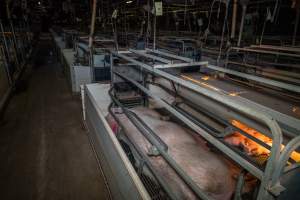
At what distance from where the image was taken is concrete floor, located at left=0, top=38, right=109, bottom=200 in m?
2.66

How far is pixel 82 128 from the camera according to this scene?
4.14m

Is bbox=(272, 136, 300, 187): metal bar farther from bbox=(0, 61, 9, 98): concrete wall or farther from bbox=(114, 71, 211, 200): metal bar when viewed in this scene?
bbox=(0, 61, 9, 98): concrete wall

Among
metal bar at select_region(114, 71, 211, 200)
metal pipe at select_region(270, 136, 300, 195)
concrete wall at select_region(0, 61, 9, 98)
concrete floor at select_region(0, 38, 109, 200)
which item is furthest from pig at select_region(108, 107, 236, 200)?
concrete wall at select_region(0, 61, 9, 98)

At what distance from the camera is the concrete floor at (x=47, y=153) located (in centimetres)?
266

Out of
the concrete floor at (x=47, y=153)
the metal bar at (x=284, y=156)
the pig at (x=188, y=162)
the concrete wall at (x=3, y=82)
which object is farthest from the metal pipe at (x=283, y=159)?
the concrete wall at (x=3, y=82)

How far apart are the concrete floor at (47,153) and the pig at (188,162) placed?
99 centimetres

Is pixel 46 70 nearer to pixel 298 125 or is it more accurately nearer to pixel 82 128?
pixel 82 128

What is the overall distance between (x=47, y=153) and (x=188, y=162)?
240cm

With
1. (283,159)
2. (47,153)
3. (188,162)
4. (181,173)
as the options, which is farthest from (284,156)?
(47,153)

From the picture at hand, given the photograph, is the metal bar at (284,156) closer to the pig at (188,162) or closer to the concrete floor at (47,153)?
the pig at (188,162)

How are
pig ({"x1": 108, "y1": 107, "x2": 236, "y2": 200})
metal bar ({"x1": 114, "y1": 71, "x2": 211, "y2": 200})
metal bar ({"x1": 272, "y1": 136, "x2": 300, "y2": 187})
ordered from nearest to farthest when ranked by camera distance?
metal bar ({"x1": 272, "y1": 136, "x2": 300, "y2": 187}) → metal bar ({"x1": 114, "y1": 71, "x2": 211, "y2": 200}) → pig ({"x1": 108, "y1": 107, "x2": 236, "y2": 200})

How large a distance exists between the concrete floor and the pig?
3.25 ft

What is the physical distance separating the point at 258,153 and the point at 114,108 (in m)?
1.91

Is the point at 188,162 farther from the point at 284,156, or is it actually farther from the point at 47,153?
the point at 47,153
